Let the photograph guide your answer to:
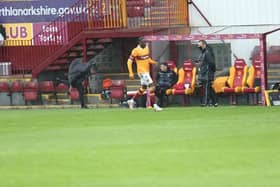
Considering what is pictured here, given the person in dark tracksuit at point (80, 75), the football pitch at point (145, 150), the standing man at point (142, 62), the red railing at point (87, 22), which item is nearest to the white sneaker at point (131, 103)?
the standing man at point (142, 62)

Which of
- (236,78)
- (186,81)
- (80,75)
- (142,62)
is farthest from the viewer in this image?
(80,75)

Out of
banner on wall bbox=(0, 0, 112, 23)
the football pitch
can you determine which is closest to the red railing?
banner on wall bbox=(0, 0, 112, 23)

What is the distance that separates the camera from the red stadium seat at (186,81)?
32.7m

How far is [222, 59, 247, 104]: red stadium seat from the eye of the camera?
3191 centimetres

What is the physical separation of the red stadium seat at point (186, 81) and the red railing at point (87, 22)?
249cm

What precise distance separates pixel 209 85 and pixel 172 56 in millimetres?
3857

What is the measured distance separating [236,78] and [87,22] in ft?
23.8

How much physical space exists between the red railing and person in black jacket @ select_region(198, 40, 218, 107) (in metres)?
4.04

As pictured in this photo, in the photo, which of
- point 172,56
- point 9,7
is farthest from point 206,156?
point 9,7

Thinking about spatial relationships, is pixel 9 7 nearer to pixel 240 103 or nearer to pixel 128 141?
pixel 240 103

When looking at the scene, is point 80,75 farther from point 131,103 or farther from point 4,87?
point 4,87

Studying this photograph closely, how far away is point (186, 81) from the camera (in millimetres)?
33094

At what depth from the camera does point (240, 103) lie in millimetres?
32344

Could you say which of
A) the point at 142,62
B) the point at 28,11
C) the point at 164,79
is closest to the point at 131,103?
the point at 142,62
